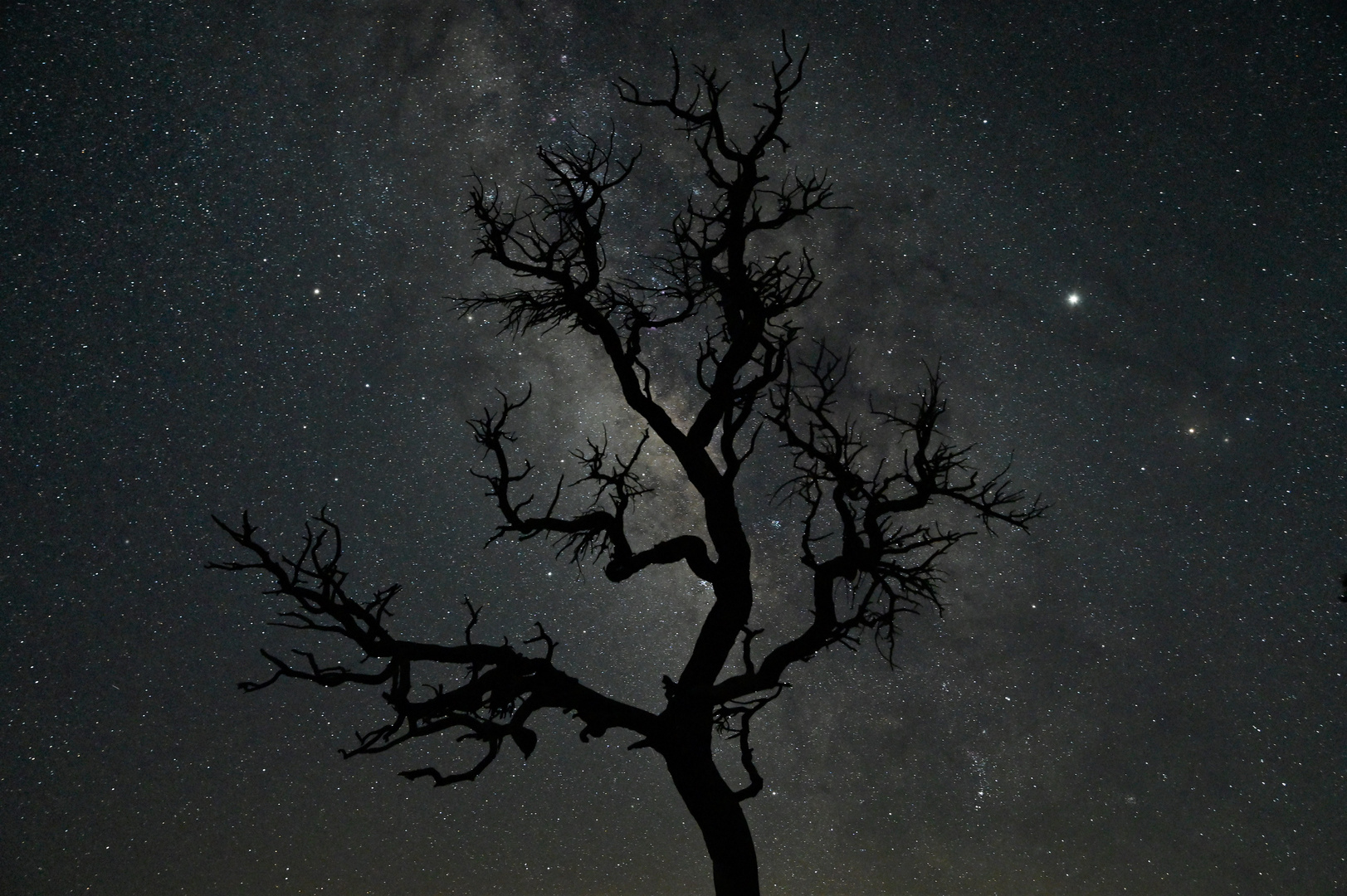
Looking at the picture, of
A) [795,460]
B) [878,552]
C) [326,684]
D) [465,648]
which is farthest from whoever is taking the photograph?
[795,460]

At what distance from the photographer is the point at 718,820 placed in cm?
703

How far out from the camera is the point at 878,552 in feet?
25.4

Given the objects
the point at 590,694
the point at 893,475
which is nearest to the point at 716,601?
the point at 590,694

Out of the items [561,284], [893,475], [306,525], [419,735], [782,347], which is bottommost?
[419,735]

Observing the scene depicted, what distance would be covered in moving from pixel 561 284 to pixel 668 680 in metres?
3.62

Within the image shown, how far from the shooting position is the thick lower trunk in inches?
272

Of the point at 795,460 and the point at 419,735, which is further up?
the point at 795,460

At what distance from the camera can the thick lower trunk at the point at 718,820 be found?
6.90 meters

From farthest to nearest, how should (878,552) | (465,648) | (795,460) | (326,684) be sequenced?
(795,460), (878,552), (465,648), (326,684)

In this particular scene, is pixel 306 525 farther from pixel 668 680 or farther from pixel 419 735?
pixel 668 680

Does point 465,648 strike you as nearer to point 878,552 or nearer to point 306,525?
point 306,525

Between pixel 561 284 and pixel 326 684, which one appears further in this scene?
pixel 561 284

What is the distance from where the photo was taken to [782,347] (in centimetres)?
823

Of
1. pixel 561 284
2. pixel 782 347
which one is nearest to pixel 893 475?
pixel 782 347
